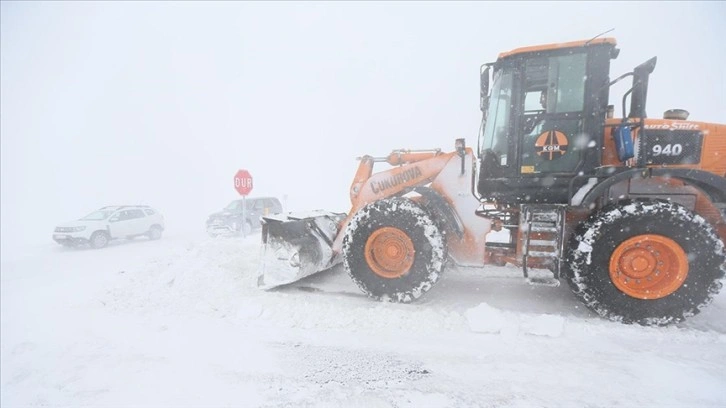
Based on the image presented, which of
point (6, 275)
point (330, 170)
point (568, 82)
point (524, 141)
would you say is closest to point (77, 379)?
point (524, 141)

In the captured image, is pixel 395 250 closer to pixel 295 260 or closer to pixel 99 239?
pixel 295 260

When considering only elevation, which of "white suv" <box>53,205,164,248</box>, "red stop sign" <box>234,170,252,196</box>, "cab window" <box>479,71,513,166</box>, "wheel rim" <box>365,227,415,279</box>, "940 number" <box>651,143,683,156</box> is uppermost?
"cab window" <box>479,71,513,166</box>

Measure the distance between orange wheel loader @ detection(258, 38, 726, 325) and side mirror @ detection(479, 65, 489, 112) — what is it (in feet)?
0.06

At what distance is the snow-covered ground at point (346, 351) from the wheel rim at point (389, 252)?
1.44 feet

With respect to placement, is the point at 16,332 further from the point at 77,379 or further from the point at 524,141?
→ the point at 524,141

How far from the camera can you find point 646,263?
341 centimetres

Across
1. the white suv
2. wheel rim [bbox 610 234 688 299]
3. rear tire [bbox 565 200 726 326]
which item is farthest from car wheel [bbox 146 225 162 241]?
wheel rim [bbox 610 234 688 299]

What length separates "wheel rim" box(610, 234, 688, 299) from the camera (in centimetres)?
334

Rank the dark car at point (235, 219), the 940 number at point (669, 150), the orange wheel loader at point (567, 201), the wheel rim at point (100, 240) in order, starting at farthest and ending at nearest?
the dark car at point (235, 219) → the wheel rim at point (100, 240) → the 940 number at point (669, 150) → the orange wheel loader at point (567, 201)

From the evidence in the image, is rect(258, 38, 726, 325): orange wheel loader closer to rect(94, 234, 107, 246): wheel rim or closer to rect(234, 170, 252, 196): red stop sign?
rect(234, 170, 252, 196): red stop sign

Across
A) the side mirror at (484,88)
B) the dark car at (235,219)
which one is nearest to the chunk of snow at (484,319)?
the side mirror at (484,88)

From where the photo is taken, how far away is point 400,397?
2377mm

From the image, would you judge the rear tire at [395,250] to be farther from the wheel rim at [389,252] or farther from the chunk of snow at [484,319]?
the chunk of snow at [484,319]

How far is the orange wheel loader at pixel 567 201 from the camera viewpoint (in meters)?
3.33
